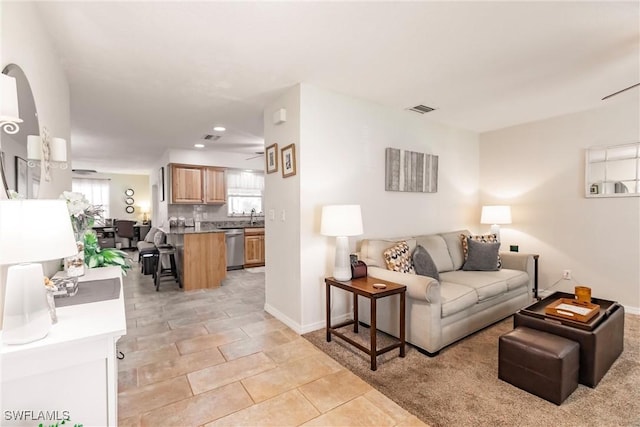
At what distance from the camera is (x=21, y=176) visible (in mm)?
1543

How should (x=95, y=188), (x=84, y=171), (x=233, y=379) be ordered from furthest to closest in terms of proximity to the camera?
(x=95, y=188)
(x=84, y=171)
(x=233, y=379)

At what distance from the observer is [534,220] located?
4324mm

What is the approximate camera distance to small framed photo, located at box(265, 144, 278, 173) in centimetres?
343

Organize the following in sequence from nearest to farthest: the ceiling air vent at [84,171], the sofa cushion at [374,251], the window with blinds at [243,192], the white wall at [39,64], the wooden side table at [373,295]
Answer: the white wall at [39,64]
the wooden side table at [373,295]
the sofa cushion at [374,251]
the window with blinds at [243,192]
the ceiling air vent at [84,171]

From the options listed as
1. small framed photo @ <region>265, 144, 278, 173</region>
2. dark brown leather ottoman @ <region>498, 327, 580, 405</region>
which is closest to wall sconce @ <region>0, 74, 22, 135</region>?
small framed photo @ <region>265, 144, 278, 173</region>

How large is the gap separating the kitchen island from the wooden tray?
14.0 feet

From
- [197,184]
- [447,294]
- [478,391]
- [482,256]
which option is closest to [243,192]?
[197,184]

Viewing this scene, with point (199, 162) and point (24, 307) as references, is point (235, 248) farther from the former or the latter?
point (24, 307)

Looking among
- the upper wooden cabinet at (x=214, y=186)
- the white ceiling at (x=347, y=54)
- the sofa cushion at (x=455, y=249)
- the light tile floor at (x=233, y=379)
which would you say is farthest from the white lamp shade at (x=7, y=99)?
the upper wooden cabinet at (x=214, y=186)

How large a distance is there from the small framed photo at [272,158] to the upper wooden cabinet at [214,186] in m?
3.35

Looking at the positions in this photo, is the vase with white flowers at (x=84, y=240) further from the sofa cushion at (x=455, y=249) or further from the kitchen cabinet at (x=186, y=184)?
the kitchen cabinet at (x=186, y=184)

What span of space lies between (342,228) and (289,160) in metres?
0.97

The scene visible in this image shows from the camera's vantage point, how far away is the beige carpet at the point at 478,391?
180 cm

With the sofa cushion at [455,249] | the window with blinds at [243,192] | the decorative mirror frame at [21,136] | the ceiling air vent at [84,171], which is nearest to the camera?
the decorative mirror frame at [21,136]
